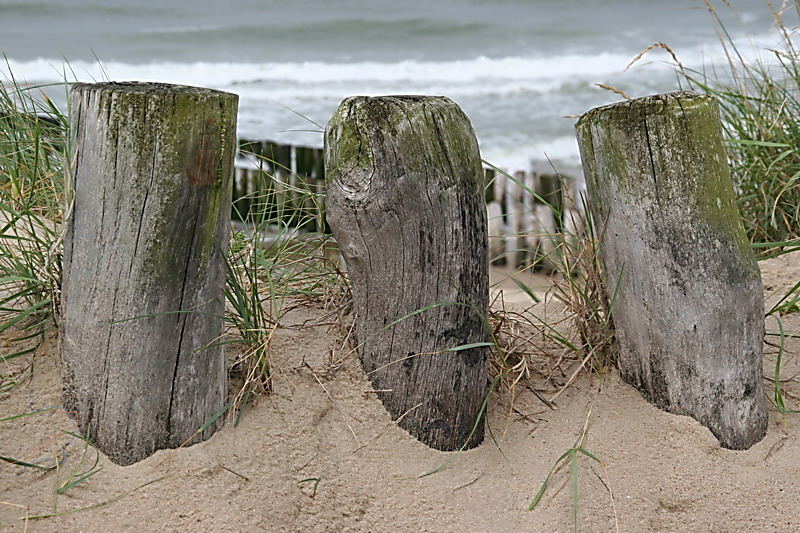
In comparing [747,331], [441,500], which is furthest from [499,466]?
[747,331]

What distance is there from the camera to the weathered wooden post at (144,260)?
195 centimetres

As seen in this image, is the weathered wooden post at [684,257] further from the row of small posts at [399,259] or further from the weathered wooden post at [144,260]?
the weathered wooden post at [144,260]

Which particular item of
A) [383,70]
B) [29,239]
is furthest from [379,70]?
[29,239]

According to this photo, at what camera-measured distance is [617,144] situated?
2.23 metres

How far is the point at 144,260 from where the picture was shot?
1981 millimetres

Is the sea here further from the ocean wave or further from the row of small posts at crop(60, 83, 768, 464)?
the row of small posts at crop(60, 83, 768, 464)

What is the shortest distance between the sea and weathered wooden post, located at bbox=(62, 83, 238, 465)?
11.9m

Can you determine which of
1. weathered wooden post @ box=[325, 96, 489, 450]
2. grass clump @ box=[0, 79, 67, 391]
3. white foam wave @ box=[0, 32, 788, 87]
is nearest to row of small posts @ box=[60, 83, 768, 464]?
weathered wooden post @ box=[325, 96, 489, 450]

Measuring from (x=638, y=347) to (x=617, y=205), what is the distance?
0.44 m

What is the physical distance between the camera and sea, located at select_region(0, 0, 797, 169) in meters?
16.9

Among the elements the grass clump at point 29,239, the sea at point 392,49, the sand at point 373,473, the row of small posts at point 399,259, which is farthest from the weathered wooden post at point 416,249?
the sea at point 392,49

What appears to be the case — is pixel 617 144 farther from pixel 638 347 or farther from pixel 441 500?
pixel 441 500

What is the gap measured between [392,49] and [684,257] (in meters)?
22.6

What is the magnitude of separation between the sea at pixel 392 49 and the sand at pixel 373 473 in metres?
11.5
